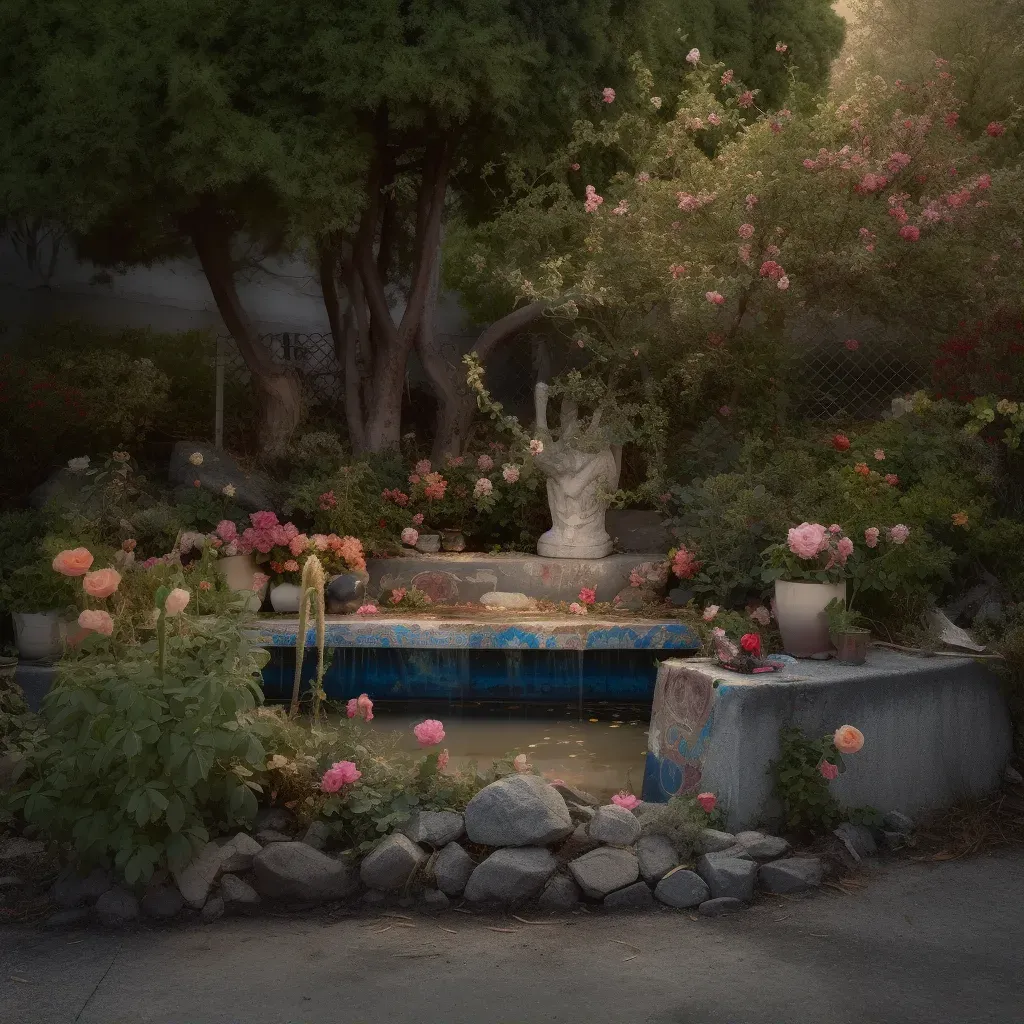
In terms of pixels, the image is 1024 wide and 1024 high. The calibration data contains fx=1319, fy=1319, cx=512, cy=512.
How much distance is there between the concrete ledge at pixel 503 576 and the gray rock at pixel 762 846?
4.04 meters

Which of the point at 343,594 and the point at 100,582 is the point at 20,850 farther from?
the point at 343,594

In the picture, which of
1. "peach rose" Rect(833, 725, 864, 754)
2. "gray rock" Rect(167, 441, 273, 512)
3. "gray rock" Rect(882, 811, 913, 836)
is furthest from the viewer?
"gray rock" Rect(167, 441, 273, 512)

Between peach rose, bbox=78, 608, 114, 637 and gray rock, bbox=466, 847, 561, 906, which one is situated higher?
peach rose, bbox=78, 608, 114, 637

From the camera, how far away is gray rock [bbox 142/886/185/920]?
4.38 metres

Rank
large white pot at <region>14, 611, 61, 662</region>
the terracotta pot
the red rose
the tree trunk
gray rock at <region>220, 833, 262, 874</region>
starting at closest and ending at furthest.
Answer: gray rock at <region>220, 833, 262, 874</region>
the red rose
the terracotta pot
large white pot at <region>14, 611, 61, 662</region>
the tree trunk

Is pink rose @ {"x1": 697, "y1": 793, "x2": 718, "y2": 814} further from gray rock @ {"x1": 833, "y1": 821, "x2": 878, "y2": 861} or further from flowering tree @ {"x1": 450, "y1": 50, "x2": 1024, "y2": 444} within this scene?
flowering tree @ {"x1": 450, "y1": 50, "x2": 1024, "y2": 444}

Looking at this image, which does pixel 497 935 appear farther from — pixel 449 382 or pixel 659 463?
pixel 449 382

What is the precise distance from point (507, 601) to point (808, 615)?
313 cm

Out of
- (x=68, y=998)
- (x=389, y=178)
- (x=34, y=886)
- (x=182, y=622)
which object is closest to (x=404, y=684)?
(x=182, y=622)

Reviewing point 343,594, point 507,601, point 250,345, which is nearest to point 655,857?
point 343,594

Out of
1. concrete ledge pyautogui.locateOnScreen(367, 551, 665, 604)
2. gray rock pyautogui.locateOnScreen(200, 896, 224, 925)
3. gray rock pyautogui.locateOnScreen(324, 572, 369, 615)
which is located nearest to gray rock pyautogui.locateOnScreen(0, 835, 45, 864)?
gray rock pyautogui.locateOnScreen(200, 896, 224, 925)

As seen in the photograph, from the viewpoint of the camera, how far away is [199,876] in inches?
176

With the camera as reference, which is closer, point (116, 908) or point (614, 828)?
point (116, 908)

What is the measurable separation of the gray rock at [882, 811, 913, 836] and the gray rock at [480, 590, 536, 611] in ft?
12.2
